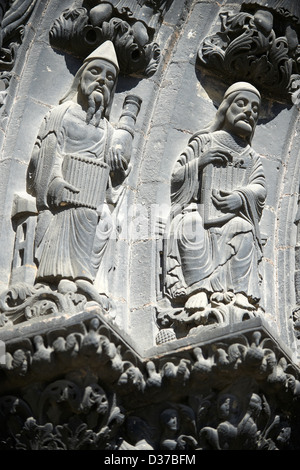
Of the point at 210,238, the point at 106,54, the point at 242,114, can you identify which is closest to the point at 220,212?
the point at 210,238

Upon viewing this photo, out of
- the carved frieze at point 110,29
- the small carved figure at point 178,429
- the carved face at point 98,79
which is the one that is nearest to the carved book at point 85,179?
the carved face at point 98,79

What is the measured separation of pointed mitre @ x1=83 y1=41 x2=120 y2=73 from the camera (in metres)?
8.92

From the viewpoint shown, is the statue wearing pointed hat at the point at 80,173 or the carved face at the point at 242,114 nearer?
the statue wearing pointed hat at the point at 80,173

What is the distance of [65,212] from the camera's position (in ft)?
27.7

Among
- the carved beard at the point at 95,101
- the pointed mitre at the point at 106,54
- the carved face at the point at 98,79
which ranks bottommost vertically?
the carved beard at the point at 95,101

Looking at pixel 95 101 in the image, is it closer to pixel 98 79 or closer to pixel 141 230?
pixel 98 79

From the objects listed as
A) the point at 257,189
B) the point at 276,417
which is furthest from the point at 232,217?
the point at 276,417

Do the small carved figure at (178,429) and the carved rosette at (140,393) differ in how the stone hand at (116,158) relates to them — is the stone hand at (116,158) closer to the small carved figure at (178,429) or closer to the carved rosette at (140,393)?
the carved rosette at (140,393)

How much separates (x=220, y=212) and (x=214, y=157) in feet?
1.34

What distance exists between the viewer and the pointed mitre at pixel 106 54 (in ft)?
29.3

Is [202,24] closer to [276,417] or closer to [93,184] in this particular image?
[93,184]

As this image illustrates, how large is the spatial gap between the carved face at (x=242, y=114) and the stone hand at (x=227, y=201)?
527 millimetres

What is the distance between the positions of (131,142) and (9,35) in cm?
113

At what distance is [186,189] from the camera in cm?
896
